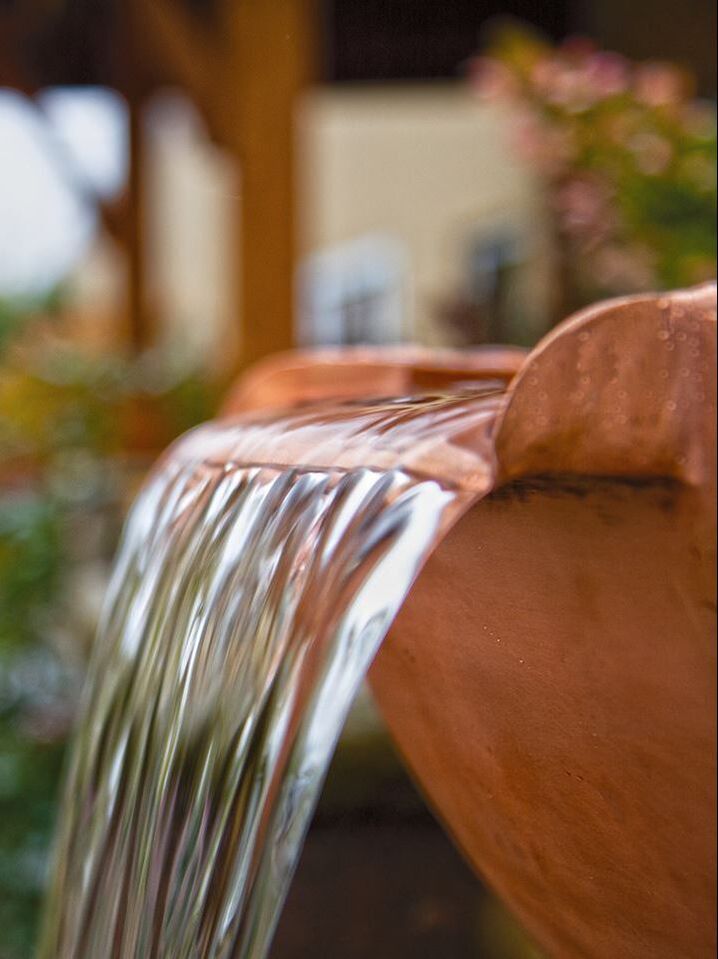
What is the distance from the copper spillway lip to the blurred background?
855mm

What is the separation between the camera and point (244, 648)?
512 mm

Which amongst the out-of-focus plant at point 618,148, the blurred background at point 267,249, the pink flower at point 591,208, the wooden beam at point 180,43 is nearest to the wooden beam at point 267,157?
the blurred background at point 267,249

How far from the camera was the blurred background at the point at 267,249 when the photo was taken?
65.0 inches

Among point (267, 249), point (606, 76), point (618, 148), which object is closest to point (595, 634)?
point (618, 148)

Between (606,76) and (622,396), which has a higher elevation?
(606,76)

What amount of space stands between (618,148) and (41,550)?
1.81 meters

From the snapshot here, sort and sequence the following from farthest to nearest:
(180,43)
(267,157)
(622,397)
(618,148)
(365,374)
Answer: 1. (180,43)
2. (267,157)
3. (618,148)
4. (365,374)
5. (622,397)

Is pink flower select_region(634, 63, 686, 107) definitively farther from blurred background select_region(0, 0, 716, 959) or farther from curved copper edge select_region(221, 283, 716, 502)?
curved copper edge select_region(221, 283, 716, 502)

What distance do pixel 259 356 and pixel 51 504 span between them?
1.03 m

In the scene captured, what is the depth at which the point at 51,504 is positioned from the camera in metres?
3.02

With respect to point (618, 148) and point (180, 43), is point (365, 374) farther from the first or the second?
point (180, 43)

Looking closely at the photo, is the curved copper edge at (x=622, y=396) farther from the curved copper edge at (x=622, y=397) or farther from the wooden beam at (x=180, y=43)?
the wooden beam at (x=180, y=43)

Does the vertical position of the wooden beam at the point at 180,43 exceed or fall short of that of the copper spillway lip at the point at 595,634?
it exceeds it

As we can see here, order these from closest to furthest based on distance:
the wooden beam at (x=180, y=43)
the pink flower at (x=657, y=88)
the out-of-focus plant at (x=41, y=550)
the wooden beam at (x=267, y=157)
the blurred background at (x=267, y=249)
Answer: the pink flower at (x=657, y=88) → the blurred background at (x=267, y=249) → the out-of-focus plant at (x=41, y=550) → the wooden beam at (x=267, y=157) → the wooden beam at (x=180, y=43)
